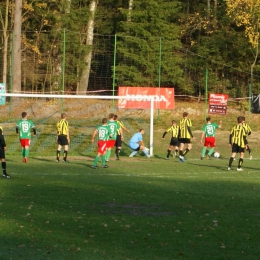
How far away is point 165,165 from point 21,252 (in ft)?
50.7

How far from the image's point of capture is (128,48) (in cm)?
4312

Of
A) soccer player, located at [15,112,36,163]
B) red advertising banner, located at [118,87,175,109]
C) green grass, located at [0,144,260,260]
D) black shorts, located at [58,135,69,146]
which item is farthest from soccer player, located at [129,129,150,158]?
red advertising banner, located at [118,87,175,109]

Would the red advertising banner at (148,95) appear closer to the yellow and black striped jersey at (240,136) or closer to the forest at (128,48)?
the forest at (128,48)

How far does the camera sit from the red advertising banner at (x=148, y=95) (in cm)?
3841

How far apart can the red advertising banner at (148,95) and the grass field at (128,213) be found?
1402 centimetres

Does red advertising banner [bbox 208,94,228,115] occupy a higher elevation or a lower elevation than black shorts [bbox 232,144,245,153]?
higher

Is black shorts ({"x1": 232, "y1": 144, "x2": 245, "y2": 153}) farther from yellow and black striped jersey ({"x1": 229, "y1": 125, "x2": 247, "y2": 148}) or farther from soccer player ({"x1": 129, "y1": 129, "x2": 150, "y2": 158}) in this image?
soccer player ({"x1": 129, "y1": 129, "x2": 150, "y2": 158})

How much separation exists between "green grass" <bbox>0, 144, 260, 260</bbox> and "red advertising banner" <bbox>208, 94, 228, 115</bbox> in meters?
17.4

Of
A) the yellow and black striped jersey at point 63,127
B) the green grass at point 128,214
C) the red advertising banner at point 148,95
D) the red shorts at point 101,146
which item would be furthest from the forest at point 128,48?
the green grass at point 128,214

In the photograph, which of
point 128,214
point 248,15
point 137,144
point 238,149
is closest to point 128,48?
point 248,15

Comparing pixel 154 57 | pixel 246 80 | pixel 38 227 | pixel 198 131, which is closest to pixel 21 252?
pixel 38 227

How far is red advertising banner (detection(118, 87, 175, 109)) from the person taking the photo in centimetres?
3841

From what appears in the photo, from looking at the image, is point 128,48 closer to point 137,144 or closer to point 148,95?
point 148,95

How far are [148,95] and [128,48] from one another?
15.3 ft
